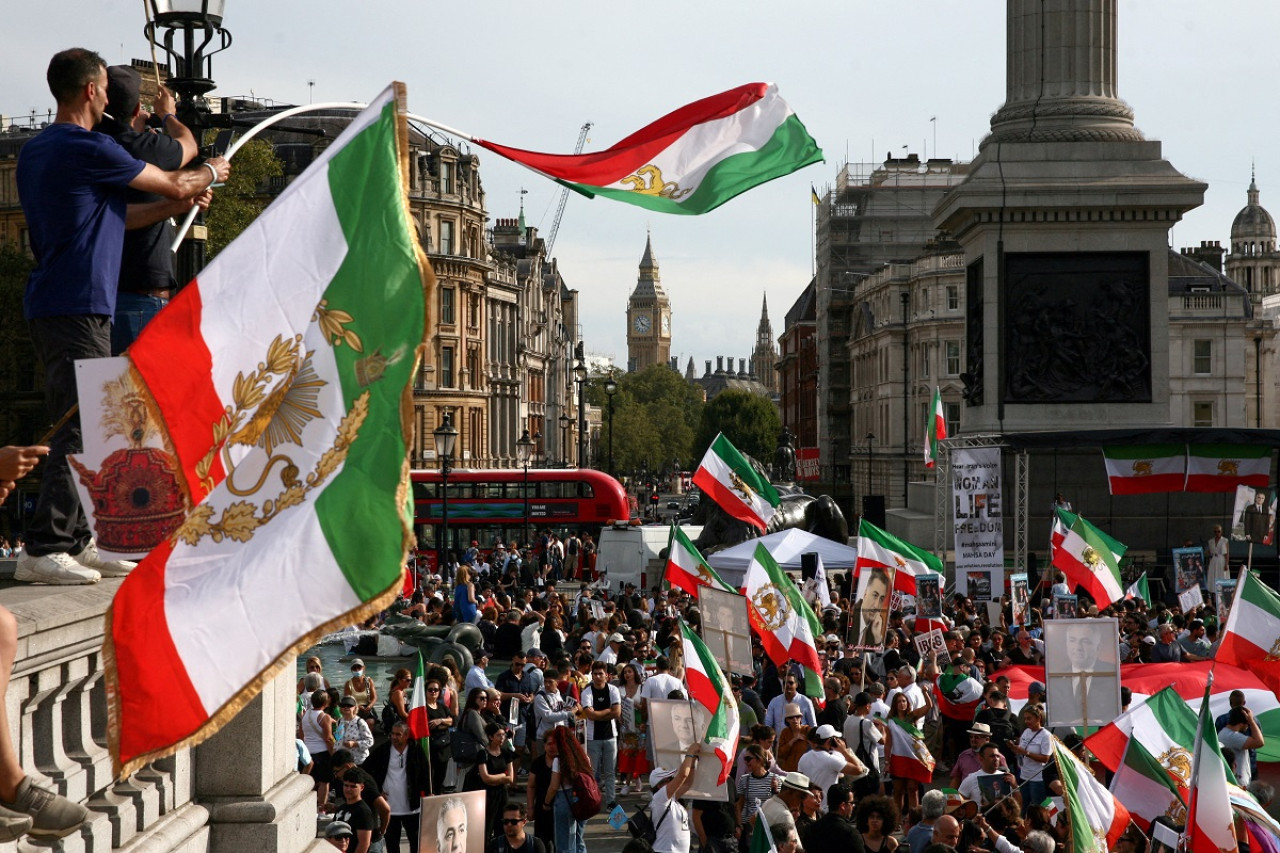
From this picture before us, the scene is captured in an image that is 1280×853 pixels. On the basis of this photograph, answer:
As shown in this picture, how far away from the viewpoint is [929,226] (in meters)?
90.7

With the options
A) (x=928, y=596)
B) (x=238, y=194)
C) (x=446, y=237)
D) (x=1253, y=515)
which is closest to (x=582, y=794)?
(x=928, y=596)

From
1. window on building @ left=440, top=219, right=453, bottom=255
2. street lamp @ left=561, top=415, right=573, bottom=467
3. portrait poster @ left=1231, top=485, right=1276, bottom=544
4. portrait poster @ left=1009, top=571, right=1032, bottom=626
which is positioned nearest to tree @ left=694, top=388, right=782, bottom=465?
street lamp @ left=561, top=415, right=573, bottom=467

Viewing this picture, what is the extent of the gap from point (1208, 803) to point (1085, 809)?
721mm

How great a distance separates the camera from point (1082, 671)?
42.5ft

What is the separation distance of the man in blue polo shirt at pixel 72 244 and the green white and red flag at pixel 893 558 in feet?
49.2

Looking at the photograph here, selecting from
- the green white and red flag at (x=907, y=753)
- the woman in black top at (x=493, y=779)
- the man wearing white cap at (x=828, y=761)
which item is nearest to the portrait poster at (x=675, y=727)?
the man wearing white cap at (x=828, y=761)

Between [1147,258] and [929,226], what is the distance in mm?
61051

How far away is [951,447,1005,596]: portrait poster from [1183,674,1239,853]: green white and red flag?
52.3 ft

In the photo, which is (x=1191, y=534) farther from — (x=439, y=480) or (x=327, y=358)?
(x=327, y=358)

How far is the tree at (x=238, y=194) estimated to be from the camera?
38531mm

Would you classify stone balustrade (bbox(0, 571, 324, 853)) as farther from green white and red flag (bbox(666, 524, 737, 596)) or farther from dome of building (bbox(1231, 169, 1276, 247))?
dome of building (bbox(1231, 169, 1276, 247))

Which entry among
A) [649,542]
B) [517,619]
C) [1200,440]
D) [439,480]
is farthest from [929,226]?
[517,619]

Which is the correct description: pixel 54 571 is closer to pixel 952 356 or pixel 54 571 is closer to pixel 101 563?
pixel 101 563

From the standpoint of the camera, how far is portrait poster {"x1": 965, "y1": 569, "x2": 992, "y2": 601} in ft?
81.2
